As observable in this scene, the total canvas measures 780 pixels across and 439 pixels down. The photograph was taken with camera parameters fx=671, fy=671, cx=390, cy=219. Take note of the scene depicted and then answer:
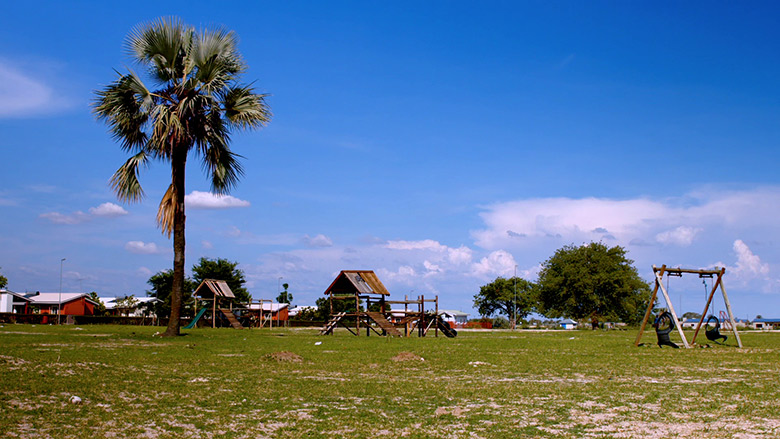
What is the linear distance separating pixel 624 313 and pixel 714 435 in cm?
7502

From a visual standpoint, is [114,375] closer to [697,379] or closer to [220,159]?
[697,379]

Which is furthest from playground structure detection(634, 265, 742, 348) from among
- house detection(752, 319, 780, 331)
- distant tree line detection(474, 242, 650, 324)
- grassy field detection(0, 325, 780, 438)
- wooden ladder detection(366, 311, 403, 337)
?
house detection(752, 319, 780, 331)

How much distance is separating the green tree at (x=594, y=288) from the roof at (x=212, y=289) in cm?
3936

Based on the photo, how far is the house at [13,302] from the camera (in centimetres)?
9138

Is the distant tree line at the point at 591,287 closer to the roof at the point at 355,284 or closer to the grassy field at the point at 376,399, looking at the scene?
the roof at the point at 355,284

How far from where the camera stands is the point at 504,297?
119 metres

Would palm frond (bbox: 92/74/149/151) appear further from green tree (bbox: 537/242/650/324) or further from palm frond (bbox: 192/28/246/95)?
green tree (bbox: 537/242/650/324)

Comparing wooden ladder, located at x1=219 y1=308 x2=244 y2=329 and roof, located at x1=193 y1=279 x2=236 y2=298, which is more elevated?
roof, located at x1=193 y1=279 x2=236 y2=298

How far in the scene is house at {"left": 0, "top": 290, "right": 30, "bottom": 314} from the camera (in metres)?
91.4

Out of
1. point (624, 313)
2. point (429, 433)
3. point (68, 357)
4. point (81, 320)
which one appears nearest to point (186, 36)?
point (68, 357)

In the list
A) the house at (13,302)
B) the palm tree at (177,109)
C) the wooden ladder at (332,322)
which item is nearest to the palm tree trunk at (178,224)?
the palm tree at (177,109)

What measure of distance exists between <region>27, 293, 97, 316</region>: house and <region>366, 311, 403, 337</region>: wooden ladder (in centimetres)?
7135

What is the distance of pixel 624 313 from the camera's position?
256 feet

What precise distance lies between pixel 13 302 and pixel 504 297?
3039 inches
